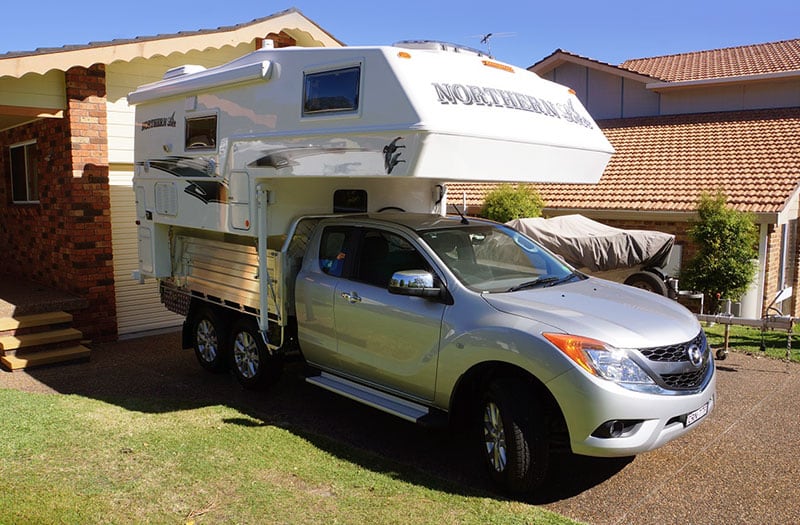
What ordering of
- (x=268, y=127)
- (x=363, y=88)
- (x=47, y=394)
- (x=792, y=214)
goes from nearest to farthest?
(x=363, y=88), (x=268, y=127), (x=47, y=394), (x=792, y=214)

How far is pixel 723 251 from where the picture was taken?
1205 centimetres

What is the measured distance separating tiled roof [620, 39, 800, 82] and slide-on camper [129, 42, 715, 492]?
46.6ft

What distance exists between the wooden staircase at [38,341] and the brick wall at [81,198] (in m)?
0.64

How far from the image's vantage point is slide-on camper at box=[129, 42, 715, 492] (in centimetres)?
462

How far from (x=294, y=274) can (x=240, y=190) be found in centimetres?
101

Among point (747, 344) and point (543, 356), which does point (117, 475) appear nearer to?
point (543, 356)

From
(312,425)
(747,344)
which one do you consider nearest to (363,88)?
(312,425)

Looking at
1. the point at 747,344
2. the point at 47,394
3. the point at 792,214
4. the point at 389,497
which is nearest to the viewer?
the point at 389,497

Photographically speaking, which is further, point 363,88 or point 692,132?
point 692,132

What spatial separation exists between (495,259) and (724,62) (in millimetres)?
17799

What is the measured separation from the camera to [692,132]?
17.1m

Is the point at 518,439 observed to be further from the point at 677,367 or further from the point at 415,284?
the point at 415,284

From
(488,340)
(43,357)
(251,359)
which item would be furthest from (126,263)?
(488,340)

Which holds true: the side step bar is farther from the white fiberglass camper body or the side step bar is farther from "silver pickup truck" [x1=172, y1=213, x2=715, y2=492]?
the white fiberglass camper body
